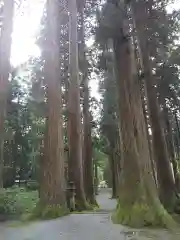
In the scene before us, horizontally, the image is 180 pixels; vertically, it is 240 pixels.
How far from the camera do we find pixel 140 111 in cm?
968

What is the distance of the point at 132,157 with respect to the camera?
353 inches

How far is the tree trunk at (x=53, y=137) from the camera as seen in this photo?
429 inches

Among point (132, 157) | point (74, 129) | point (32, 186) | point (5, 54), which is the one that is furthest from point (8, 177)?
point (132, 157)

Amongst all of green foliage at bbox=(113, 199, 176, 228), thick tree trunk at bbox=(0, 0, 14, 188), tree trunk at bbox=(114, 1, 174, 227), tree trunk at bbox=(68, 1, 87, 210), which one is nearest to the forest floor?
green foliage at bbox=(113, 199, 176, 228)

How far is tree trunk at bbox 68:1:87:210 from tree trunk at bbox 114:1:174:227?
18.1 feet

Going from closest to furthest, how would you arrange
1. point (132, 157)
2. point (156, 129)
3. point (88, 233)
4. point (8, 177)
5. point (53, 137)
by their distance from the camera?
point (88, 233) → point (132, 157) → point (53, 137) → point (156, 129) → point (8, 177)

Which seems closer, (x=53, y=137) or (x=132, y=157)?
(x=132, y=157)

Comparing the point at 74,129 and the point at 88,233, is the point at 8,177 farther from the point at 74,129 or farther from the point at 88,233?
the point at 88,233

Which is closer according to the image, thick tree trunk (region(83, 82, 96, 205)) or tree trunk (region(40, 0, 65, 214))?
Result: tree trunk (region(40, 0, 65, 214))

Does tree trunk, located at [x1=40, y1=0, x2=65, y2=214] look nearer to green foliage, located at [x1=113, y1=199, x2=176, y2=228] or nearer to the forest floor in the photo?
the forest floor

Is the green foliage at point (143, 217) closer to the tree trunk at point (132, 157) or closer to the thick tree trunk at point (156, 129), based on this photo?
the tree trunk at point (132, 157)

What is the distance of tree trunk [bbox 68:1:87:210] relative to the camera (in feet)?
48.3

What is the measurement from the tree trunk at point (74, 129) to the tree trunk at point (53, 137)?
2.75 m

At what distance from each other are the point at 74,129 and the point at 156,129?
4.11 meters
